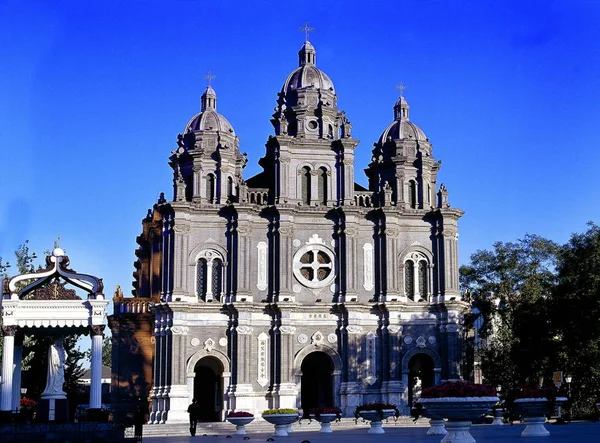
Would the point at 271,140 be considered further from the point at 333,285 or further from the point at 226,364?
the point at 226,364

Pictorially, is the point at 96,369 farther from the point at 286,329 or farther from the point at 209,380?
the point at 209,380

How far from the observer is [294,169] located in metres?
53.3

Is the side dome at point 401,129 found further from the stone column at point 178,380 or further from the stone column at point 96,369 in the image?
the stone column at point 96,369

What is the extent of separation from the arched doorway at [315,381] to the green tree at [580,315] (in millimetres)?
13214

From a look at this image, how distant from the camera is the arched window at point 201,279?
168 feet

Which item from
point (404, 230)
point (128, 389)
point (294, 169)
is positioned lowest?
point (128, 389)

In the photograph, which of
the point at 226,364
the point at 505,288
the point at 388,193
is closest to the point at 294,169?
the point at 388,193

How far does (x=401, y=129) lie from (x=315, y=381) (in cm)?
1624

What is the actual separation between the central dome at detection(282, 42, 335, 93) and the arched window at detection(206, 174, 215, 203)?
760 cm

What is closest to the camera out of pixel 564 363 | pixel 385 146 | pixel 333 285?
pixel 564 363

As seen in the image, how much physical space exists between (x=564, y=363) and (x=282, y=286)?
15667 mm

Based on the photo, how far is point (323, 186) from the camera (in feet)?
176

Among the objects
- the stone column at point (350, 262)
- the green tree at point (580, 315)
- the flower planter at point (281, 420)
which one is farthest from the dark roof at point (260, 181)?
the flower planter at point (281, 420)

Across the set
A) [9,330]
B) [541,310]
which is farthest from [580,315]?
[9,330]
